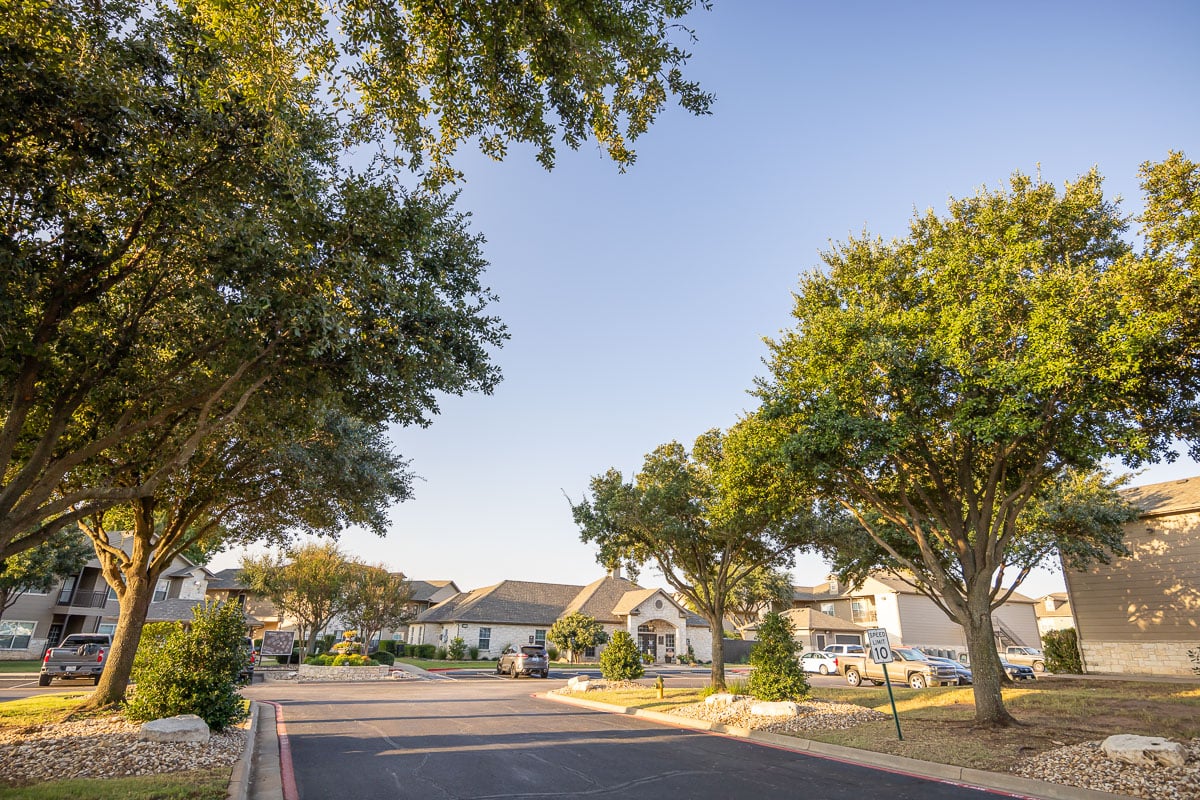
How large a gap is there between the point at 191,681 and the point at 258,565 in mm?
31451

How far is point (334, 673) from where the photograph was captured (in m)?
29.4

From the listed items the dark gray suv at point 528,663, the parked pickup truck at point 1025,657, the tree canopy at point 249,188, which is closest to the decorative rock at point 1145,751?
the tree canopy at point 249,188

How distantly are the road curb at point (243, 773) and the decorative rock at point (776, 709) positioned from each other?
1169 cm

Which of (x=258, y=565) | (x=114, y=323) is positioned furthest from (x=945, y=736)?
(x=258, y=565)

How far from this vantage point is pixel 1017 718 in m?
14.2

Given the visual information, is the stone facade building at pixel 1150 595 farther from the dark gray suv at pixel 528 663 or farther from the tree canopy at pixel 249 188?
the tree canopy at pixel 249 188

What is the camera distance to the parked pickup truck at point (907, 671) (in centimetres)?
2702

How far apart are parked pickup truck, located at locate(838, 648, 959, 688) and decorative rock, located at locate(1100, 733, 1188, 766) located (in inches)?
690

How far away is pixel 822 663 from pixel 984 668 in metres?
24.0

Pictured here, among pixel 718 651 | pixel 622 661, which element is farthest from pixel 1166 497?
pixel 622 661

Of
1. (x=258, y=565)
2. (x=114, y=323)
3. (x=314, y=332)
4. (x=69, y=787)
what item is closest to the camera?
(x=69, y=787)

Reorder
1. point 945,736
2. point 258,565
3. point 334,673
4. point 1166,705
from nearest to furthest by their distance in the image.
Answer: point 945,736
point 1166,705
point 334,673
point 258,565

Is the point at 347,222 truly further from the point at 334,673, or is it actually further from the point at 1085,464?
the point at 334,673

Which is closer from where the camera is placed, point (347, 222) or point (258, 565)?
point (347, 222)
